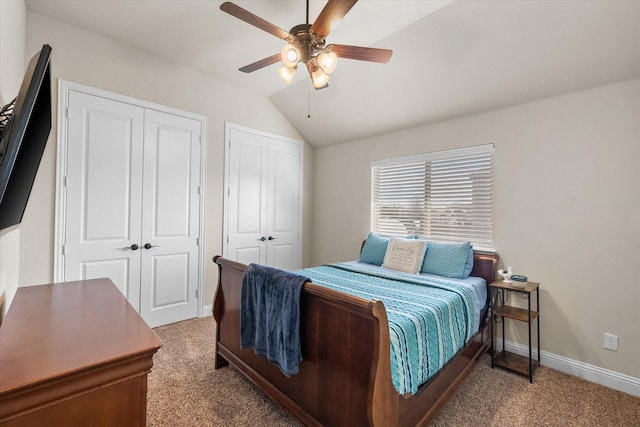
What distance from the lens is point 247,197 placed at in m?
3.95

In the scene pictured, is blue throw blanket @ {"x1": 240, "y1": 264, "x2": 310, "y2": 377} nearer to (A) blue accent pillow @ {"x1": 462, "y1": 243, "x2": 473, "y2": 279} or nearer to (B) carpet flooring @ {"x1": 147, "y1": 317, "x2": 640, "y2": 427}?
(B) carpet flooring @ {"x1": 147, "y1": 317, "x2": 640, "y2": 427}

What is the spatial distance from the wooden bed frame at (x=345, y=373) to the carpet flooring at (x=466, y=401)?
0.13 metres

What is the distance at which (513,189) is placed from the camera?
110 inches

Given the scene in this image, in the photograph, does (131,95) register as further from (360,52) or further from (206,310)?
(206,310)

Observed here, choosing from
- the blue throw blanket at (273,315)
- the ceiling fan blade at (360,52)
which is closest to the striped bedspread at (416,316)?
the blue throw blanket at (273,315)

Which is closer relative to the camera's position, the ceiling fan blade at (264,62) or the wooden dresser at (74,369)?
the wooden dresser at (74,369)

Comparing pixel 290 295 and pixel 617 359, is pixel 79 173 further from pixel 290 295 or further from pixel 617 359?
pixel 617 359

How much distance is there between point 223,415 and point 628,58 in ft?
12.3

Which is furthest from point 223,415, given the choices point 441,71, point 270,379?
point 441,71

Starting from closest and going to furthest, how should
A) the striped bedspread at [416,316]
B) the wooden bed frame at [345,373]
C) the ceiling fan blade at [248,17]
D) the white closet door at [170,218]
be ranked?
the wooden bed frame at [345,373] < the striped bedspread at [416,316] < the ceiling fan blade at [248,17] < the white closet door at [170,218]

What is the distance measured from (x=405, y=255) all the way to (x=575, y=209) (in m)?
1.47

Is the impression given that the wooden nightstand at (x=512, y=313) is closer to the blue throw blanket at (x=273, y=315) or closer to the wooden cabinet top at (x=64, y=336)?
the blue throw blanket at (x=273, y=315)

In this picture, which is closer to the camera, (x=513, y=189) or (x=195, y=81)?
(x=513, y=189)

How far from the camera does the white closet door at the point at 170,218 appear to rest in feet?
10.2
